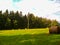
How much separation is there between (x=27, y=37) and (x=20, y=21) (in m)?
0.88

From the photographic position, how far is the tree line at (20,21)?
18.9ft

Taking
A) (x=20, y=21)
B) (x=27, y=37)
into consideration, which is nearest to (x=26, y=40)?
(x=27, y=37)

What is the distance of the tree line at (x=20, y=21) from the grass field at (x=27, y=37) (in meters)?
0.17

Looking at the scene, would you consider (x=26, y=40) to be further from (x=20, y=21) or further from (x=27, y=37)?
(x=20, y=21)

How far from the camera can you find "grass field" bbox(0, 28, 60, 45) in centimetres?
469

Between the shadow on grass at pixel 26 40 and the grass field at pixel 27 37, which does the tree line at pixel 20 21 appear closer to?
the grass field at pixel 27 37

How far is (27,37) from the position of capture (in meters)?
5.20

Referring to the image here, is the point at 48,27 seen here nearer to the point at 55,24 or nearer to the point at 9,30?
the point at 55,24

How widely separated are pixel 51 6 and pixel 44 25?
0.69m

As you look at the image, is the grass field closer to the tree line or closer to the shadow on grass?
the shadow on grass

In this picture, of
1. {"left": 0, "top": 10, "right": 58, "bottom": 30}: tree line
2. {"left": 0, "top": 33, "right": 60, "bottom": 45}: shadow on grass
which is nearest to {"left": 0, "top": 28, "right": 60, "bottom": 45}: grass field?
{"left": 0, "top": 33, "right": 60, "bottom": 45}: shadow on grass

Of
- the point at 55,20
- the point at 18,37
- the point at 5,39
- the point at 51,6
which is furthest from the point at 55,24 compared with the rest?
the point at 5,39

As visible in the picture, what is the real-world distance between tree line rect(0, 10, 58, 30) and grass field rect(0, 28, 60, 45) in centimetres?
17

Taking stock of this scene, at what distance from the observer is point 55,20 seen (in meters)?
5.89
